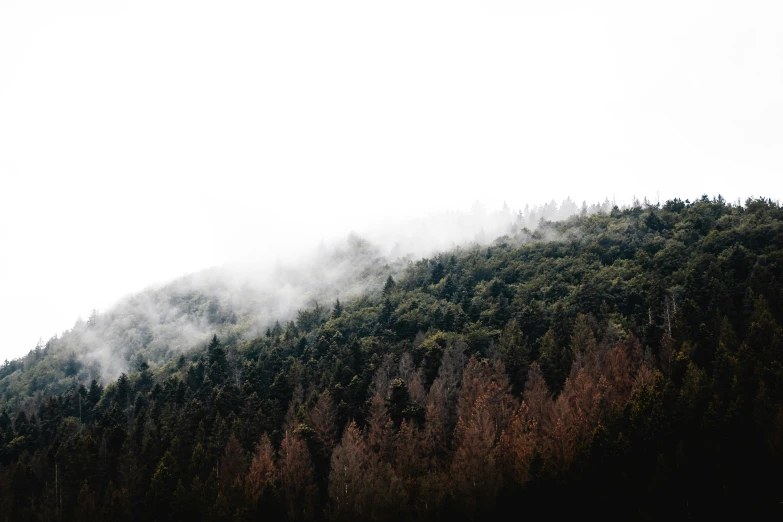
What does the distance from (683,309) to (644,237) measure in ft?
164

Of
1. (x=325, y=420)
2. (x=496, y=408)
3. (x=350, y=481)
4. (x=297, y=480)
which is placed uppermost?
(x=350, y=481)

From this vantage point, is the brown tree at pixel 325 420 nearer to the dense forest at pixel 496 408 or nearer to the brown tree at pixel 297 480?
the dense forest at pixel 496 408

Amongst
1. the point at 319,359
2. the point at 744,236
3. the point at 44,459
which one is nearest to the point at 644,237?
the point at 744,236

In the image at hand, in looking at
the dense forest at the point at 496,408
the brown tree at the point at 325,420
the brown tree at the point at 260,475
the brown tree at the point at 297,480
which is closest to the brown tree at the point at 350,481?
the dense forest at the point at 496,408

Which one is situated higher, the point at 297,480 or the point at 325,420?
the point at 325,420

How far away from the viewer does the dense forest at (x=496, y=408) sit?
48719 millimetres

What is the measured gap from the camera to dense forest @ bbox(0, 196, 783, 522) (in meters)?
48.7

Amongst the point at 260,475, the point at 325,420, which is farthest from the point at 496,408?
the point at 260,475

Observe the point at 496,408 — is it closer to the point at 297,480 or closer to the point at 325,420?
the point at 325,420

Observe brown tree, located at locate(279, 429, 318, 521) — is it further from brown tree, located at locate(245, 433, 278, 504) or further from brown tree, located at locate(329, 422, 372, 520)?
brown tree, located at locate(329, 422, 372, 520)

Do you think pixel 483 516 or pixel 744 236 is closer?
pixel 483 516

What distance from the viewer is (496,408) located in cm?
6669

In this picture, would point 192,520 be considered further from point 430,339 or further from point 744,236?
point 744,236

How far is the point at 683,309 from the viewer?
2928 inches
